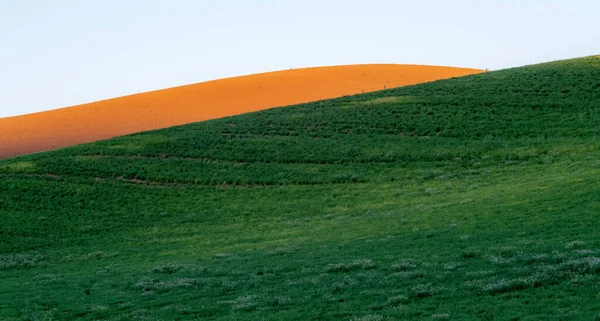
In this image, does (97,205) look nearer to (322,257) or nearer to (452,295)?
(322,257)

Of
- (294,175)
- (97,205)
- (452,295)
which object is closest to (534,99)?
(294,175)

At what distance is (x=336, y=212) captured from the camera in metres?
38.1

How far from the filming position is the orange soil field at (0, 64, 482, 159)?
87500mm

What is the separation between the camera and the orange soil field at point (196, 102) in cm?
8750

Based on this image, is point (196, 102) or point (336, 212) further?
point (196, 102)

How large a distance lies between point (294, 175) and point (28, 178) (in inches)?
777

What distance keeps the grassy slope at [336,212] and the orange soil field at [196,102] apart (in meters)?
23.0

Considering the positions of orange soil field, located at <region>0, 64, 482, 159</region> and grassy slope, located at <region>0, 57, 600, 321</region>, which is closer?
grassy slope, located at <region>0, 57, 600, 321</region>

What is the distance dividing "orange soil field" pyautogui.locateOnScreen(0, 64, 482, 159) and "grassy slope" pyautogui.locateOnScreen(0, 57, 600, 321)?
22996mm

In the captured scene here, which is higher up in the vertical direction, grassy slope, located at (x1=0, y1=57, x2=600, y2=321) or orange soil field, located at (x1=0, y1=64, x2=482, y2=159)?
orange soil field, located at (x1=0, y1=64, x2=482, y2=159)

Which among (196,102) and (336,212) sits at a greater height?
(196,102)

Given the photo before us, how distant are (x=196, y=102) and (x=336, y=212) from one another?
221ft

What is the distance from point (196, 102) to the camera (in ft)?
335

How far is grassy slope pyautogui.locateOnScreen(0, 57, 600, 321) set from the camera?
1742 centimetres
